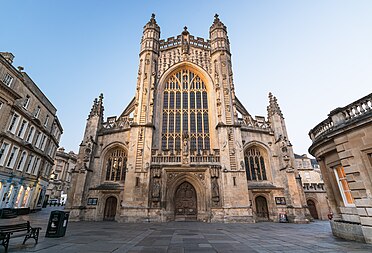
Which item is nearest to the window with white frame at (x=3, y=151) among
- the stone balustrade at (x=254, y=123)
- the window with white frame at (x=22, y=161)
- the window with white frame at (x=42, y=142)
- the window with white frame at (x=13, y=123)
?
the window with white frame at (x=13, y=123)

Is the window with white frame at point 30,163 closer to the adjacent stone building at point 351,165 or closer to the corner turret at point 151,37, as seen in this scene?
the corner turret at point 151,37

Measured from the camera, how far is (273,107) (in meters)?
22.5

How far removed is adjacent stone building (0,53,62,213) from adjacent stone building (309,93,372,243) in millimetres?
25705

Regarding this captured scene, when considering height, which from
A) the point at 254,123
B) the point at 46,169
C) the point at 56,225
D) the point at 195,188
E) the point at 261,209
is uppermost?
the point at 254,123

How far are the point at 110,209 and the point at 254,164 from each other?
1636cm

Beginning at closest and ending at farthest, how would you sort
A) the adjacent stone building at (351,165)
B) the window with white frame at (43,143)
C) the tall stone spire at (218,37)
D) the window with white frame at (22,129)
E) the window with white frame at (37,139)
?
the adjacent stone building at (351,165)
the window with white frame at (22,129)
the window with white frame at (37,139)
the tall stone spire at (218,37)
the window with white frame at (43,143)

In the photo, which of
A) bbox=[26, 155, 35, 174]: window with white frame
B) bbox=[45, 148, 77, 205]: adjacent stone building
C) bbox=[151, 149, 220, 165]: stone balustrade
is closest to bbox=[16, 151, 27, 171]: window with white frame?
bbox=[26, 155, 35, 174]: window with white frame

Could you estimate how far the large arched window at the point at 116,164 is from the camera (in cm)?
1964

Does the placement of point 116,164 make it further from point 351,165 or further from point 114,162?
point 351,165

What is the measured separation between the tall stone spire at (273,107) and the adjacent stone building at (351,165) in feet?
44.2

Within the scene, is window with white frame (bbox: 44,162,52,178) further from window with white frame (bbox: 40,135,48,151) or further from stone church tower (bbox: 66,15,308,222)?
stone church tower (bbox: 66,15,308,222)

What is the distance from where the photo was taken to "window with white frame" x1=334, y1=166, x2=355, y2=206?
8.43m

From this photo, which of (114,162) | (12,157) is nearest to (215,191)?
(114,162)

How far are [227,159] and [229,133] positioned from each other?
113 inches
